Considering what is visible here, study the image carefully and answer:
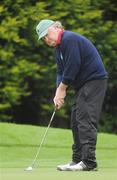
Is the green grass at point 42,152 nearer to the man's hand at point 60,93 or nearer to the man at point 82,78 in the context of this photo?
the man at point 82,78

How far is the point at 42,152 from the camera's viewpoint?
1004 centimetres

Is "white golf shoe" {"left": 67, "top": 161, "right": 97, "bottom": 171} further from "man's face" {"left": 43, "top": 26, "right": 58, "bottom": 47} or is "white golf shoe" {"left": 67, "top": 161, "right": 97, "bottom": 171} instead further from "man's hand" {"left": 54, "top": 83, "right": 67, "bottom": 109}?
"man's face" {"left": 43, "top": 26, "right": 58, "bottom": 47}

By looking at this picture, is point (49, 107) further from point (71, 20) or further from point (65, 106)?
point (71, 20)

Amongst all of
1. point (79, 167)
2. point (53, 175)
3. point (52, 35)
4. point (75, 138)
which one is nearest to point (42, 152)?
point (75, 138)

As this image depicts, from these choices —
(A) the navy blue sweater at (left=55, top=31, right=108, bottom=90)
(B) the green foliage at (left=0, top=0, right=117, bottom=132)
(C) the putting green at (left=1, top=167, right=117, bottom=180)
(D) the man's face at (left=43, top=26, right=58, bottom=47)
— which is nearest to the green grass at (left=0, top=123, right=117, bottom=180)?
(C) the putting green at (left=1, top=167, right=117, bottom=180)

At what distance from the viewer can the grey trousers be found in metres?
7.18

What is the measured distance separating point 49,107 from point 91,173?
7.49 metres

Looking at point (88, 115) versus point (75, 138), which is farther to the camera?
point (75, 138)

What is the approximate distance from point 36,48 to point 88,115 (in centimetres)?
710

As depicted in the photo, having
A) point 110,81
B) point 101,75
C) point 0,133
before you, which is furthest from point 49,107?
point 101,75

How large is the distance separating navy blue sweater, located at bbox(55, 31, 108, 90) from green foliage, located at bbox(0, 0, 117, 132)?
20.6ft

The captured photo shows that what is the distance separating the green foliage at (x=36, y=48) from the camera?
44.6ft

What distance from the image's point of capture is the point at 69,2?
1419 cm

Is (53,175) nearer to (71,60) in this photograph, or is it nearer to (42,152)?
A: (71,60)
